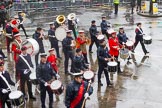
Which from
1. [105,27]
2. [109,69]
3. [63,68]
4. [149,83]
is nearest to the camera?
[109,69]

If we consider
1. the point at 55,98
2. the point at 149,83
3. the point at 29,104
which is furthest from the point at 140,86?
the point at 29,104

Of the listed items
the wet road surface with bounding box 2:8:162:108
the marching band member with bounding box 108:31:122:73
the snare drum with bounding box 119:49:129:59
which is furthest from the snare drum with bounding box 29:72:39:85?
the snare drum with bounding box 119:49:129:59

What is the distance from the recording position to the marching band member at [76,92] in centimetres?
867

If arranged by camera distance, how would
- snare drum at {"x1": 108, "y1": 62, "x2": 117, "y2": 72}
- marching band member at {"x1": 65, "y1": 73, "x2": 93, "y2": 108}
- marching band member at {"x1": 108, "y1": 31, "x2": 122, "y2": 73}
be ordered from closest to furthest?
marching band member at {"x1": 65, "y1": 73, "x2": 93, "y2": 108}
snare drum at {"x1": 108, "y1": 62, "x2": 117, "y2": 72}
marching band member at {"x1": 108, "y1": 31, "x2": 122, "y2": 73}

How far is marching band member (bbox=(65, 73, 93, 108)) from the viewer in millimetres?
8672

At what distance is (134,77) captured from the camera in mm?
14008

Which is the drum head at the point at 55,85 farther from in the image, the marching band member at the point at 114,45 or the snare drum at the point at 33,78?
the marching band member at the point at 114,45

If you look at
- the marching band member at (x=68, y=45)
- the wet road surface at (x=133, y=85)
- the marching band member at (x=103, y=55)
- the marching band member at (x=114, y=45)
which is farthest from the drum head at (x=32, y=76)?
the marching band member at (x=114, y=45)

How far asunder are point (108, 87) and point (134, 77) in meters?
1.51

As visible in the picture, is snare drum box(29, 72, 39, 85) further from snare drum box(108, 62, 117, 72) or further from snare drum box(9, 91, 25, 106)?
snare drum box(108, 62, 117, 72)

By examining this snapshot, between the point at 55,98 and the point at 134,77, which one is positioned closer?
the point at 55,98

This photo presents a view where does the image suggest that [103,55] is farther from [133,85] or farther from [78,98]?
[78,98]

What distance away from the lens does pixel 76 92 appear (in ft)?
28.6

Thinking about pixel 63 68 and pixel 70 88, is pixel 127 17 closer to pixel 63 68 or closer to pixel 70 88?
pixel 63 68
